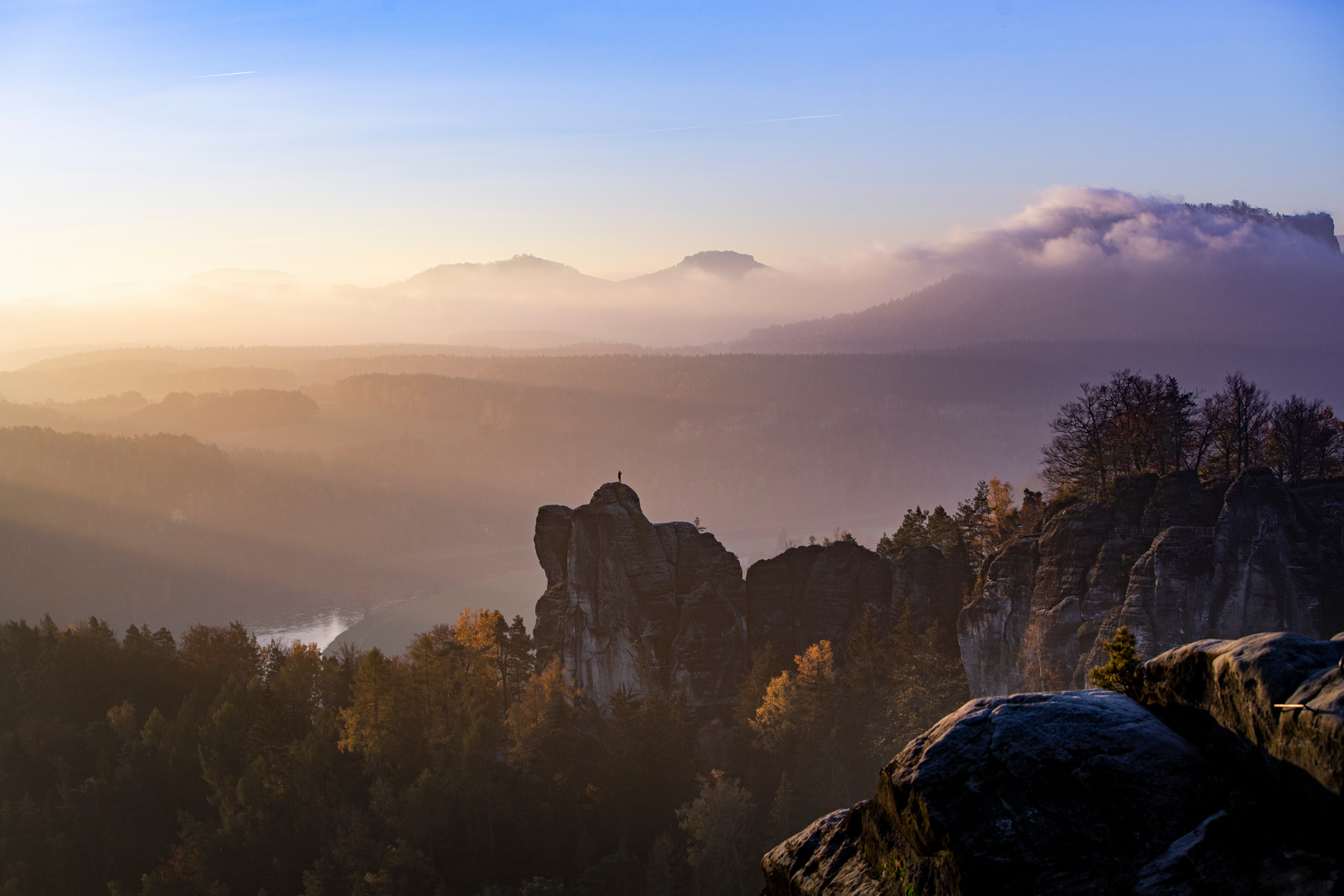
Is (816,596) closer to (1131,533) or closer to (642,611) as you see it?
(642,611)

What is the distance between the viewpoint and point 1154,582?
44438 mm

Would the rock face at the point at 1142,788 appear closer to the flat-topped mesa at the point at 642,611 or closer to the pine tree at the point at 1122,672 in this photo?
the pine tree at the point at 1122,672

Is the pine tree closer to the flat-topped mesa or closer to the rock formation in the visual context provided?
the rock formation

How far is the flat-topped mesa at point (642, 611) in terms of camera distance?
62.1 metres

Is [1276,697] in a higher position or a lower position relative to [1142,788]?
higher

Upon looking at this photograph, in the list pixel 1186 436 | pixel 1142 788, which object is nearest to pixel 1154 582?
pixel 1186 436

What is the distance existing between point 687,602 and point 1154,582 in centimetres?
3123

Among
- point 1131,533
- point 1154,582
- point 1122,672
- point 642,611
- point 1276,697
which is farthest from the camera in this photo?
point 642,611

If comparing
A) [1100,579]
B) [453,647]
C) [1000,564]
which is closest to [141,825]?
[453,647]

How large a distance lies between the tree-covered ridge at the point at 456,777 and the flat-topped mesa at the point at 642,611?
6.23 feet

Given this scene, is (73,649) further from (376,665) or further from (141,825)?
(376,665)

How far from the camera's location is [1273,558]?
4184cm

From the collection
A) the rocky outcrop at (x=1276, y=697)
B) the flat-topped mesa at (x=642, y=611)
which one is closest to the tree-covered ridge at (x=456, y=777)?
the flat-topped mesa at (x=642, y=611)

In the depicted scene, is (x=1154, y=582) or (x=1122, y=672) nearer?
(x=1122, y=672)
